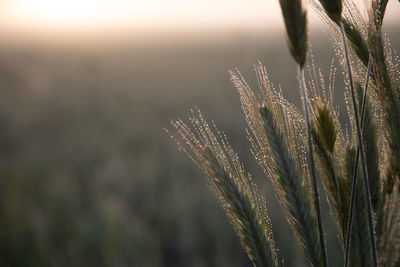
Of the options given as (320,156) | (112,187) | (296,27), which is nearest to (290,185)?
(320,156)

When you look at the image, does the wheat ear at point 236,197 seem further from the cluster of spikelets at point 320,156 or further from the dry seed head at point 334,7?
the dry seed head at point 334,7

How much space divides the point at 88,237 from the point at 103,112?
5.72m

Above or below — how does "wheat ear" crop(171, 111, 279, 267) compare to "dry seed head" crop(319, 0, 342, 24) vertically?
below

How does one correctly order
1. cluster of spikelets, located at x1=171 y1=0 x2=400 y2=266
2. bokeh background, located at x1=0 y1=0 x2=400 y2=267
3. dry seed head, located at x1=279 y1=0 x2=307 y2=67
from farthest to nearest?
1. bokeh background, located at x1=0 y1=0 x2=400 y2=267
2. cluster of spikelets, located at x1=171 y1=0 x2=400 y2=266
3. dry seed head, located at x1=279 y1=0 x2=307 y2=67

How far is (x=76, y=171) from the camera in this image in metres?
4.96

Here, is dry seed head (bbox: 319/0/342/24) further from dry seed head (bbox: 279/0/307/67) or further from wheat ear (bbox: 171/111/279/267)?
wheat ear (bbox: 171/111/279/267)

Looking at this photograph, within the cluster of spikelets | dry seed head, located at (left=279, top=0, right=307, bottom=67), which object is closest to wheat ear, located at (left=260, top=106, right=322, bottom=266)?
the cluster of spikelets

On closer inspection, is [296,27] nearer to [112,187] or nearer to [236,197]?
[236,197]

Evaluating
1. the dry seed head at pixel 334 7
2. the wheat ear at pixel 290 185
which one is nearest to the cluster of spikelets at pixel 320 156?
the wheat ear at pixel 290 185

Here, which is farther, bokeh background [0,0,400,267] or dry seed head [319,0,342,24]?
bokeh background [0,0,400,267]

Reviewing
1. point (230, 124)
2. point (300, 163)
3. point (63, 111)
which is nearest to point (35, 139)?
point (63, 111)

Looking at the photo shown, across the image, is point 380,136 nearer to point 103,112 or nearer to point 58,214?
point 58,214

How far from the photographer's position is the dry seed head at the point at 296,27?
20.8 inches

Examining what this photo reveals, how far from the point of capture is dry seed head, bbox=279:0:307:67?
1.73 feet
